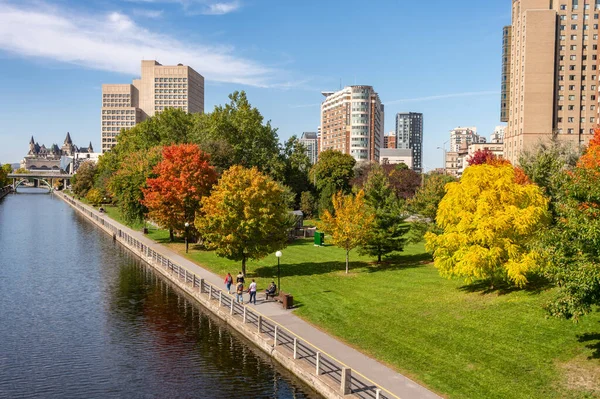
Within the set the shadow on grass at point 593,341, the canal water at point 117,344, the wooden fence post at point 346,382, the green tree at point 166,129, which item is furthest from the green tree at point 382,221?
the green tree at point 166,129

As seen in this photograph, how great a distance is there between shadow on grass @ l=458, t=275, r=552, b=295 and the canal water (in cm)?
1357

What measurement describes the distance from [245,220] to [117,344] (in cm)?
1371

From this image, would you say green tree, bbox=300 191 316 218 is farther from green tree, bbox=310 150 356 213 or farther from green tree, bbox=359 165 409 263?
green tree, bbox=359 165 409 263

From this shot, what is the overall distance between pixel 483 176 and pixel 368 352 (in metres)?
13.5

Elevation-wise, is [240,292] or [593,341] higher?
[593,341]

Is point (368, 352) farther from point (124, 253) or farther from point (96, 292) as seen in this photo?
point (124, 253)

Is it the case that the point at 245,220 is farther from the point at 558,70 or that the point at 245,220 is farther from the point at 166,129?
the point at 558,70

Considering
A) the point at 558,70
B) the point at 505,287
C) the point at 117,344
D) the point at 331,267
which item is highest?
the point at 558,70

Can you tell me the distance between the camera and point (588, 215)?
18984mm

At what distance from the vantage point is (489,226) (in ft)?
95.1

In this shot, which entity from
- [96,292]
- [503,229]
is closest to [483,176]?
[503,229]

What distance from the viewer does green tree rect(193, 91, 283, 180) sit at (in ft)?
272

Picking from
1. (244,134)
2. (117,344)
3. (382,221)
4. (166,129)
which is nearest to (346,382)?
(117,344)

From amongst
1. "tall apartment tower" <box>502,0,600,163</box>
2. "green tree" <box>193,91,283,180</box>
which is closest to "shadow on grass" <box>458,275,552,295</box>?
"green tree" <box>193,91,283,180</box>
